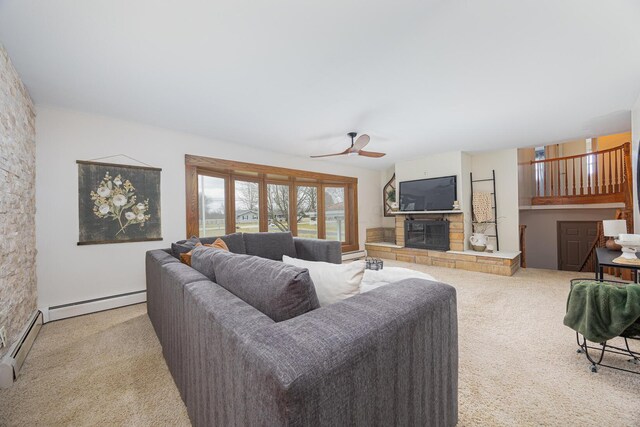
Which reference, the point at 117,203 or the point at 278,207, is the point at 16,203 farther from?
the point at 278,207

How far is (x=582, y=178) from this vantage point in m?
5.55

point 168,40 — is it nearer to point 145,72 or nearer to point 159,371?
point 145,72

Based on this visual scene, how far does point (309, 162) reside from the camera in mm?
5348

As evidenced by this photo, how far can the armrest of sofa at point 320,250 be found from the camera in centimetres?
371

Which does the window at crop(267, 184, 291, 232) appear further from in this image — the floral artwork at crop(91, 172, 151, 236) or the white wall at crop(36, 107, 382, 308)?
the floral artwork at crop(91, 172, 151, 236)

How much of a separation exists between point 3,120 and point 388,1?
2.79 m

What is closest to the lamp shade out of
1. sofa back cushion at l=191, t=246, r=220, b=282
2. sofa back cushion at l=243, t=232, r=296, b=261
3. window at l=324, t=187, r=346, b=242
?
sofa back cushion at l=243, t=232, r=296, b=261

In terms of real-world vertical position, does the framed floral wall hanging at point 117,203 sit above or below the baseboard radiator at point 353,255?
above

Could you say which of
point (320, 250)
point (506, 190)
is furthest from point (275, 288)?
point (506, 190)

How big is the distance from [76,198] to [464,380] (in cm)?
413

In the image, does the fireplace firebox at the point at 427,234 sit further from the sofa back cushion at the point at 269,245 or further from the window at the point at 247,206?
the window at the point at 247,206

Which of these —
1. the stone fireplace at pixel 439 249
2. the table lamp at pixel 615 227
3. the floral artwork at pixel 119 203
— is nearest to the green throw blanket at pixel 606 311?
the table lamp at pixel 615 227

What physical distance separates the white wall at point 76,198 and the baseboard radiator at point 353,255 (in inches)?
138

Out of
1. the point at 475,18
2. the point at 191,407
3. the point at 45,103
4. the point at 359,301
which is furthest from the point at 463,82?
the point at 45,103
